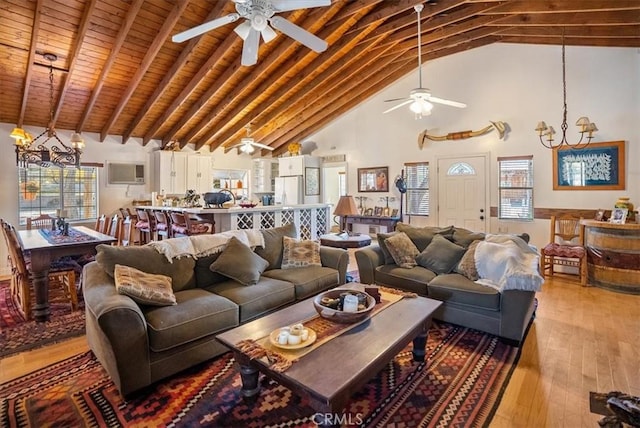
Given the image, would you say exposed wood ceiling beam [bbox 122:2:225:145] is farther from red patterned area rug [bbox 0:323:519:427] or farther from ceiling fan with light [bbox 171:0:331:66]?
red patterned area rug [bbox 0:323:519:427]

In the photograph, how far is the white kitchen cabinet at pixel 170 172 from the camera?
7.50m

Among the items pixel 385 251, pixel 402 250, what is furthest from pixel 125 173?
pixel 402 250

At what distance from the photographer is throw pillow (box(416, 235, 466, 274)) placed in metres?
3.56

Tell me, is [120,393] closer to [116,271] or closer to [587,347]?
[116,271]

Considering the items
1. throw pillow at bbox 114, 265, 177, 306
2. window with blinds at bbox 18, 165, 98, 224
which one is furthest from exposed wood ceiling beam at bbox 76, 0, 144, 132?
throw pillow at bbox 114, 265, 177, 306

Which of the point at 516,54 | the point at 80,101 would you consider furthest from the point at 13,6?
the point at 516,54

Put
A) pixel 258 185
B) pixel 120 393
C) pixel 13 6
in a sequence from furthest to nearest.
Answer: pixel 258 185 → pixel 13 6 → pixel 120 393

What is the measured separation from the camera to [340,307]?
240 centimetres

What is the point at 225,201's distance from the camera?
5.52 m

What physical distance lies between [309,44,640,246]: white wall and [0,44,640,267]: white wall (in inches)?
0.6

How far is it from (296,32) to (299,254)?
2.30m

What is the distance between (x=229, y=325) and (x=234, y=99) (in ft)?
16.3

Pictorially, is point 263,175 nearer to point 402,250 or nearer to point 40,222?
point 40,222

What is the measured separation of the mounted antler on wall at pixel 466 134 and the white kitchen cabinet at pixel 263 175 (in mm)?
4480
